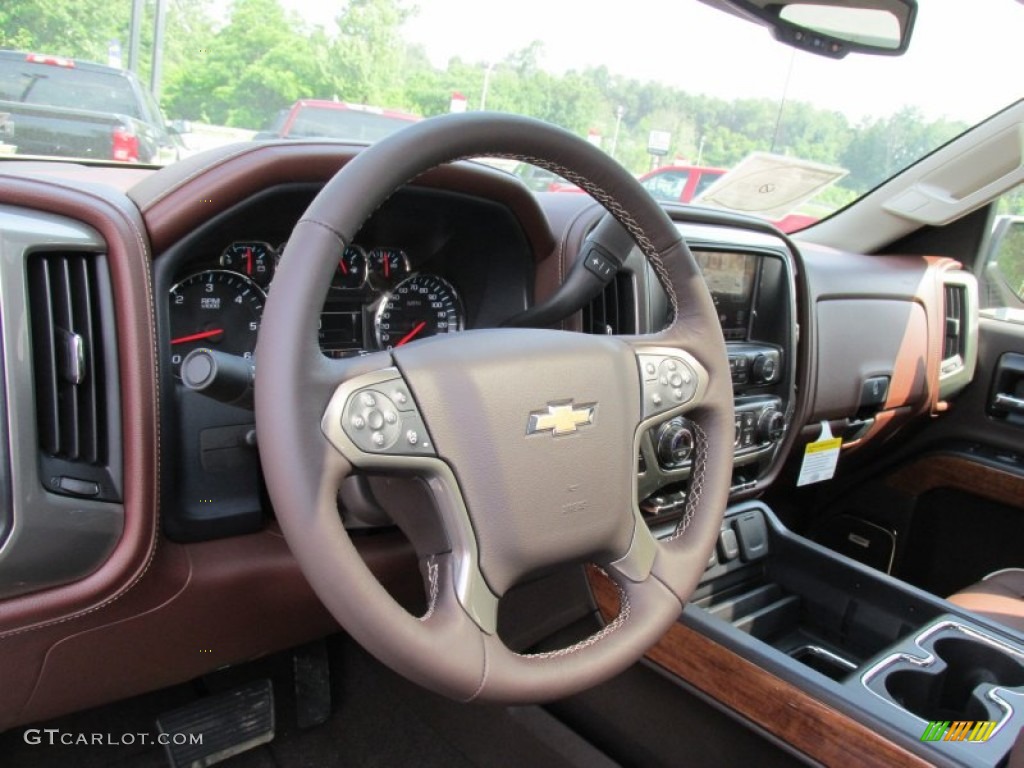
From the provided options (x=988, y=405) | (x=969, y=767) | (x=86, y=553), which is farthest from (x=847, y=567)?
(x=86, y=553)

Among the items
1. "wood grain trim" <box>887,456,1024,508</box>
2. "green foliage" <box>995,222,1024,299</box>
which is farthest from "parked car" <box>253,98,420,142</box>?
"green foliage" <box>995,222,1024,299</box>

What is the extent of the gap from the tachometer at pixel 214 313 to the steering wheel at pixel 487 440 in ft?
1.68

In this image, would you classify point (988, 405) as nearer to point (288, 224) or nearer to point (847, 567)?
point (847, 567)

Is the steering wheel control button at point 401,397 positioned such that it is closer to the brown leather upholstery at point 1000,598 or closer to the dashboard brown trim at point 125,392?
the dashboard brown trim at point 125,392

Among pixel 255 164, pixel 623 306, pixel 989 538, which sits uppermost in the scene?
pixel 255 164

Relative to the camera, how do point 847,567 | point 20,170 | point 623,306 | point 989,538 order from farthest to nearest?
point 989,538 < point 847,567 < point 623,306 < point 20,170

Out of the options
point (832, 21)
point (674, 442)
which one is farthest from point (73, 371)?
point (832, 21)

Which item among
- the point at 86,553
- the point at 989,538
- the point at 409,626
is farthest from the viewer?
the point at 989,538

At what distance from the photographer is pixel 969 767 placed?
1176 mm

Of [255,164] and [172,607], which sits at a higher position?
[255,164]

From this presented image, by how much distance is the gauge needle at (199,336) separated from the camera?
1333 mm

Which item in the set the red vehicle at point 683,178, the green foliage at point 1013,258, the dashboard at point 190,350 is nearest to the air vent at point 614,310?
the dashboard at point 190,350

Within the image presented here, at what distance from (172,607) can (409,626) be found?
25.0 inches

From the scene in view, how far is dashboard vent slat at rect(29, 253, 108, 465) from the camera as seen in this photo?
3.55 ft
